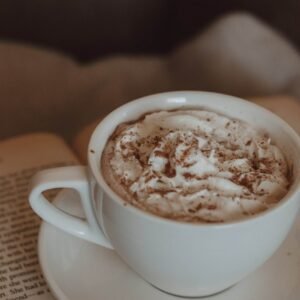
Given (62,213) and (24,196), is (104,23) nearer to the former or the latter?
(24,196)

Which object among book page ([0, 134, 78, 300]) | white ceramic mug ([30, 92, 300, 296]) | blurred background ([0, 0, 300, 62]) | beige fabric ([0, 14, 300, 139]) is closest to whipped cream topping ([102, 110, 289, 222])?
white ceramic mug ([30, 92, 300, 296])

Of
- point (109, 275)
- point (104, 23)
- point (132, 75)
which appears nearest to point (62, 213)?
point (109, 275)

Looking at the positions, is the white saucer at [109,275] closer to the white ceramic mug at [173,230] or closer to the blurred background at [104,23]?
the white ceramic mug at [173,230]

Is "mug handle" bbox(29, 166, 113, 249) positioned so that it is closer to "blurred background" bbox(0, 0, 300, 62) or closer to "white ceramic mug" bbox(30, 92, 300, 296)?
"white ceramic mug" bbox(30, 92, 300, 296)

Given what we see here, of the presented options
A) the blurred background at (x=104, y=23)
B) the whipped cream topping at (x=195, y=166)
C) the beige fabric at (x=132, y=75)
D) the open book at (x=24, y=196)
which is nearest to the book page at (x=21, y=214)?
the open book at (x=24, y=196)

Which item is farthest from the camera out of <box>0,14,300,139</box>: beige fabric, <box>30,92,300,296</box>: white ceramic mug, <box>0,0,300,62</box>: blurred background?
<box>0,0,300,62</box>: blurred background

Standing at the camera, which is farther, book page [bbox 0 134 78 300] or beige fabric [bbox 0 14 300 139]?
beige fabric [bbox 0 14 300 139]

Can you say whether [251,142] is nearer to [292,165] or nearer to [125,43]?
[292,165]

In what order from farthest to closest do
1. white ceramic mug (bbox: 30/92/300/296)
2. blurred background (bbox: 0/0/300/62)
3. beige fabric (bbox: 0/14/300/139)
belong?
blurred background (bbox: 0/0/300/62)
beige fabric (bbox: 0/14/300/139)
white ceramic mug (bbox: 30/92/300/296)

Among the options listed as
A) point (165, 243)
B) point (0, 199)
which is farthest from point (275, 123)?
point (0, 199)
